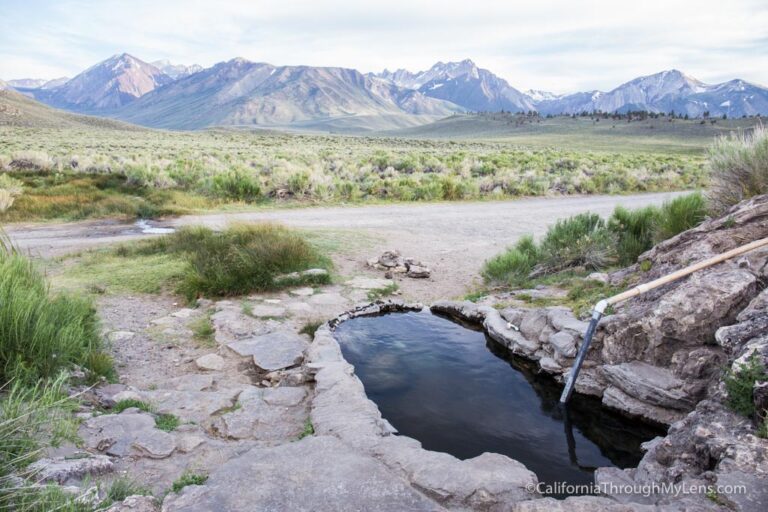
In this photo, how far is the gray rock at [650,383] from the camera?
4199 mm

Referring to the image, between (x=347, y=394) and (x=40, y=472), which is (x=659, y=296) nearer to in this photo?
(x=347, y=394)

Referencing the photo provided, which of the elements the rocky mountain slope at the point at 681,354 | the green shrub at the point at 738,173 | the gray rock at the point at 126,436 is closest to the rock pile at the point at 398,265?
the rocky mountain slope at the point at 681,354

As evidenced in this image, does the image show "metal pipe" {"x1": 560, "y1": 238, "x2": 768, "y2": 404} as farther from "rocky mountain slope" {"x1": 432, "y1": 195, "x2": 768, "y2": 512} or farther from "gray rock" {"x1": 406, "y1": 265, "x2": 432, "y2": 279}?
"gray rock" {"x1": 406, "y1": 265, "x2": 432, "y2": 279}

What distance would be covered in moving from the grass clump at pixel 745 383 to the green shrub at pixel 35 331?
4865mm

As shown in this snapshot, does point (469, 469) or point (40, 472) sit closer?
point (40, 472)

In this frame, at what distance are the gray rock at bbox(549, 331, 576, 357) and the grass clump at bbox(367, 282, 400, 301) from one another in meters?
2.79

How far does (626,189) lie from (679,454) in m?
→ 21.1

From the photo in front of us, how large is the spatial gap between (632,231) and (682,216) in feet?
4.11

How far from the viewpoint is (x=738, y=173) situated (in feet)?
24.0

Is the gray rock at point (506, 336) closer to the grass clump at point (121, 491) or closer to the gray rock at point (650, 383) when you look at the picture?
the gray rock at point (650, 383)

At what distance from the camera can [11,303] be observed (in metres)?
4.00

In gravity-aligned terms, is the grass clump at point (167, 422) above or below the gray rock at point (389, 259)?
below

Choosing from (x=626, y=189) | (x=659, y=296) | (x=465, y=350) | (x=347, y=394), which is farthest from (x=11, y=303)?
(x=626, y=189)

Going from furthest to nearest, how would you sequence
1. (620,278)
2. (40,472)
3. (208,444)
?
(620,278) < (208,444) < (40,472)
